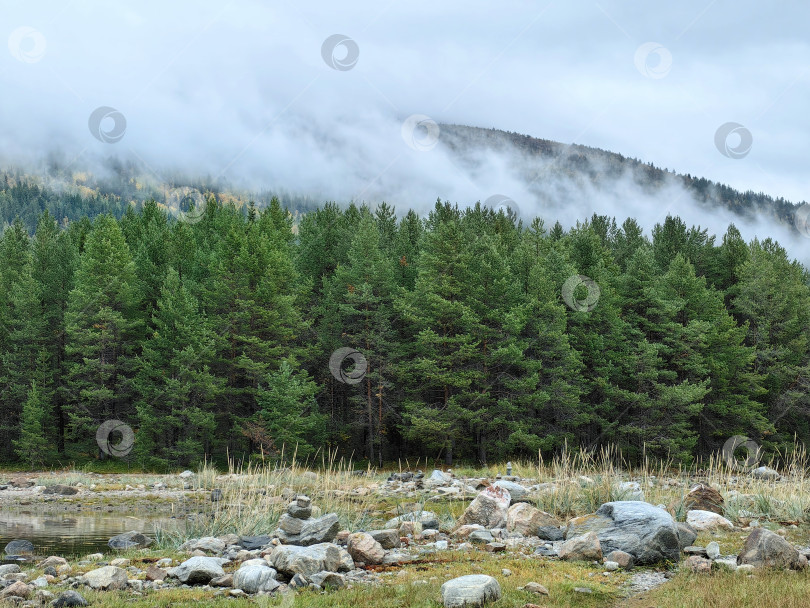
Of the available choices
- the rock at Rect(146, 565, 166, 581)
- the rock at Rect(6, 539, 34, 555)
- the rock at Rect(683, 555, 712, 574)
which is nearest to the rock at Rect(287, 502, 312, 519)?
the rock at Rect(146, 565, 166, 581)

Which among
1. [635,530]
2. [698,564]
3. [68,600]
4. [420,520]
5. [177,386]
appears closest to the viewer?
[68,600]

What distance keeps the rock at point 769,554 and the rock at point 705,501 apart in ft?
16.8

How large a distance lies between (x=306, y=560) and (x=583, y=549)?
4278 millimetres

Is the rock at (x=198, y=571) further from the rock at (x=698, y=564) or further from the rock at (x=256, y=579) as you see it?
the rock at (x=698, y=564)

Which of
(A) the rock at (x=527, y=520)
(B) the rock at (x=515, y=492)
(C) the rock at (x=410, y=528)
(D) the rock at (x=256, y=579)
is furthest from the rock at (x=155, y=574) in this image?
(B) the rock at (x=515, y=492)

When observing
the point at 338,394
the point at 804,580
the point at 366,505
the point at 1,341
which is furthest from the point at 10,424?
the point at 804,580

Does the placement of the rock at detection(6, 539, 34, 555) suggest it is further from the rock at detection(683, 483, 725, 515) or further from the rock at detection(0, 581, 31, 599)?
the rock at detection(683, 483, 725, 515)

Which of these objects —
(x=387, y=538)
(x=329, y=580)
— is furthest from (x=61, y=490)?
(x=329, y=580)

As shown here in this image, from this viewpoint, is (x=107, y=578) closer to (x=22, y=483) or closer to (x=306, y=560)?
(x=306, y=560)

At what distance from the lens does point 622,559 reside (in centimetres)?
1061

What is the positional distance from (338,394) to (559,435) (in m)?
15.9

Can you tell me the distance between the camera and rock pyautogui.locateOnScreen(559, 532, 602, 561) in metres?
11.0

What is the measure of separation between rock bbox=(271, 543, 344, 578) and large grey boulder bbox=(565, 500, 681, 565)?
4203 millimetres

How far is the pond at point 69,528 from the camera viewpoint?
592 inches
